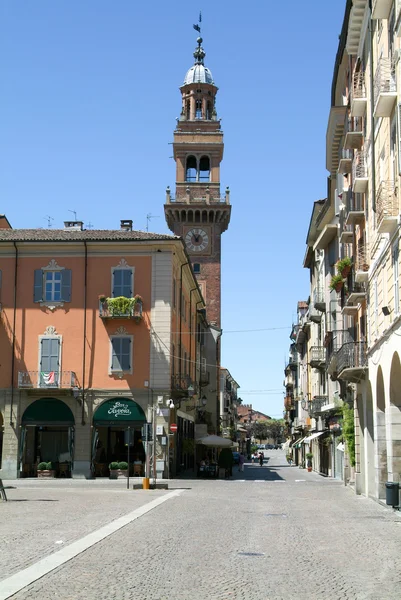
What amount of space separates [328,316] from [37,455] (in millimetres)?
18275

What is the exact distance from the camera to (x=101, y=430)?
44.2 m

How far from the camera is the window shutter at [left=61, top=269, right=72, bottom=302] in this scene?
143 ft

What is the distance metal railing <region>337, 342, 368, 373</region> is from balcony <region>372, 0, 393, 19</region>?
11.3m

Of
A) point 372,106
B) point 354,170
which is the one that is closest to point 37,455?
point 354,170

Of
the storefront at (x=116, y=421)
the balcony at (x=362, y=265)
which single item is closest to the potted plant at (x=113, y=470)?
the storefront at (x=116, y=421)

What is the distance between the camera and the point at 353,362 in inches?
1162

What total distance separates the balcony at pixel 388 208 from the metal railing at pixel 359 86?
7.76m

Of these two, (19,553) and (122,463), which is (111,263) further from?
(19,553)

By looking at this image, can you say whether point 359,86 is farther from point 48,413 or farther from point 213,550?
point 48,413

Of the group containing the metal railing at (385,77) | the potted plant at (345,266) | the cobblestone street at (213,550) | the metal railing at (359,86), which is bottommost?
the cobblestone street at (213,550)

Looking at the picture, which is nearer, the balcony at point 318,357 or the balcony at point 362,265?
the balcony at point 362,265

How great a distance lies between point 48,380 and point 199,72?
51.0 metres

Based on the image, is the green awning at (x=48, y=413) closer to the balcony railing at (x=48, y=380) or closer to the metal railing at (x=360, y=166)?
the balcony railing at (x=48, y=380)

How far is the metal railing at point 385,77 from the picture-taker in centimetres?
2045
